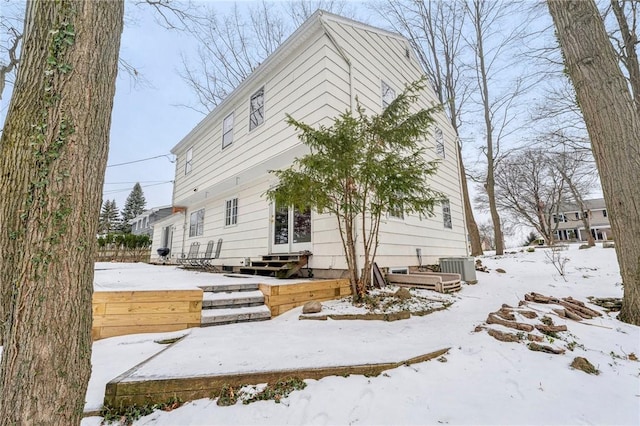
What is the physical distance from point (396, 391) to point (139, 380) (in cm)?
192

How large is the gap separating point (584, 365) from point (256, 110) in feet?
26.5

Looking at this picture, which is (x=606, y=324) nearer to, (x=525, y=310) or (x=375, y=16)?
(x=525, y=310)

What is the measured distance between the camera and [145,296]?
11.2ft

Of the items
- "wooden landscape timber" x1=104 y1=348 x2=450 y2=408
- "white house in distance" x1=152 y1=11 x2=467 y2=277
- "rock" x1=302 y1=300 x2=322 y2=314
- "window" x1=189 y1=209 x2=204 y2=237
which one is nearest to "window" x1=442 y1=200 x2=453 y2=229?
"white house in distance" x1=152 y1=11 x2=467 y2=277

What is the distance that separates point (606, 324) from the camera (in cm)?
358

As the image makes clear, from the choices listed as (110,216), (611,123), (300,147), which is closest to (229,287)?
(300,147)

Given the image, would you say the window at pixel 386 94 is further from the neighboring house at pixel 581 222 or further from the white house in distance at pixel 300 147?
the neighboring house at pixel 581 222

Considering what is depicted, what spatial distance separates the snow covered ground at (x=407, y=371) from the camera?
182 centimetres

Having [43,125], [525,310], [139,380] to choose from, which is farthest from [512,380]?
[43,125]

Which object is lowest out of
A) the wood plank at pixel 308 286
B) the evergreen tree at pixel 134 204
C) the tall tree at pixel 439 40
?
the wood plank at pixel 308 286

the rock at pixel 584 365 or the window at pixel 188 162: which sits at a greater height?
the window at pixel 188 162

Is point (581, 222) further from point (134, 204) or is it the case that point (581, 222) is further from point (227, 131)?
point (134, 204)

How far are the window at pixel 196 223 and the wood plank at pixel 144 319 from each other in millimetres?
7425

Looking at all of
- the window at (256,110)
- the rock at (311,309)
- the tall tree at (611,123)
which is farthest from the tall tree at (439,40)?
the rock at (311,309)
